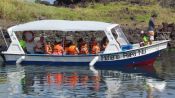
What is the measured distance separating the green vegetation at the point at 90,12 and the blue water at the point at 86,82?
2396 cm

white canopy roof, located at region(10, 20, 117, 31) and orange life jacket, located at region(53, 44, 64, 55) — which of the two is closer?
white canopy roof, located at region(10, 20, 117, 31)

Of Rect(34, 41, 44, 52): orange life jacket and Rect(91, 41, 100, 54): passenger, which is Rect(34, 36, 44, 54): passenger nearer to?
Rect(34, 41, 44, 52): orange life jacket

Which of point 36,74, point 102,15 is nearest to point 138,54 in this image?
point 36,74

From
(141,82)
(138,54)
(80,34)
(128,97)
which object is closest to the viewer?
(128,97)

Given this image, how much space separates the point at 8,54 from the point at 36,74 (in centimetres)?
609

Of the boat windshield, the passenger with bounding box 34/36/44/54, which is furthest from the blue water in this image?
the boat windshield

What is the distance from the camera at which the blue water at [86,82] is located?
1246 inches

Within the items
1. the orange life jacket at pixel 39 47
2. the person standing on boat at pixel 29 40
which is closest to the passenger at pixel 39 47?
the orange life jacket at pixel 39 47

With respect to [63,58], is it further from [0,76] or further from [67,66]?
[0,76]

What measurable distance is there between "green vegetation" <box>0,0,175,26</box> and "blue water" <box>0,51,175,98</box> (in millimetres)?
23961

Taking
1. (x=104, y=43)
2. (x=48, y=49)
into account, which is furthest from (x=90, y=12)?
(x=104, y=43)

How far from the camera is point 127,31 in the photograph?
212ft

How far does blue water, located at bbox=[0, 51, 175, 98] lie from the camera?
31.7 meters

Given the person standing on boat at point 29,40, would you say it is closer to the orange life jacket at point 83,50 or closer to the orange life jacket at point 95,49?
the orange life jacket at point 83,50
